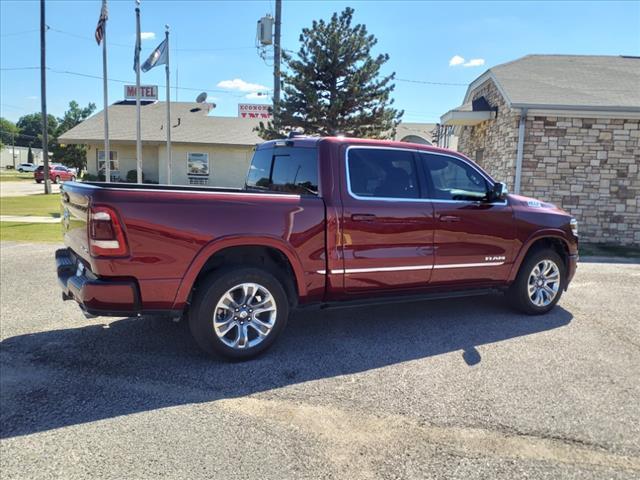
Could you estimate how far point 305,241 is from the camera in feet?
13.9

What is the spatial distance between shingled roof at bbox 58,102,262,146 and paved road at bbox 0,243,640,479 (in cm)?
2108

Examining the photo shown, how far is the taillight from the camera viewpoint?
350 centimetres

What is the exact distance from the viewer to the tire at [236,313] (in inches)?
155

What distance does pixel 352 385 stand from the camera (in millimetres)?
3744

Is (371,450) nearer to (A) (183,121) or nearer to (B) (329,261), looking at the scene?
(B) (329,261)

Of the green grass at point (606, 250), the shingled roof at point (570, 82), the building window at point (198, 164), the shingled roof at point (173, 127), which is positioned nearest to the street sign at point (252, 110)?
the shingled roof at point (173, 127)

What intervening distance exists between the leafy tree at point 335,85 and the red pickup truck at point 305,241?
9.40 meters

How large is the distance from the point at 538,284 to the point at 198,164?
915 inches

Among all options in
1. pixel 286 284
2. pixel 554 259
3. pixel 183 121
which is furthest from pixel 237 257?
pixel 183 121

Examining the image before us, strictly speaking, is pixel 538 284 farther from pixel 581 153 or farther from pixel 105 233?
pixel 581 153

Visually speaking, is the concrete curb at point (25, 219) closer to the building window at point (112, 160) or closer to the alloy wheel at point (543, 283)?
the building window at point (112, 160)

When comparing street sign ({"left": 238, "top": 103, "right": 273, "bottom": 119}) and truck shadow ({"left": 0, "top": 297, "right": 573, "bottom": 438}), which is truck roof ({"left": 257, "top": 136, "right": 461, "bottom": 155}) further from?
street sign ({"left": 238, "top": 103, "right": 273, "bottom": 119})

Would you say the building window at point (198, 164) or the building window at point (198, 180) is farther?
the building window at point (198, 180)

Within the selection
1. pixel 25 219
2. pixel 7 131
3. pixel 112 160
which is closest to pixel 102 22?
pixel 25 219
